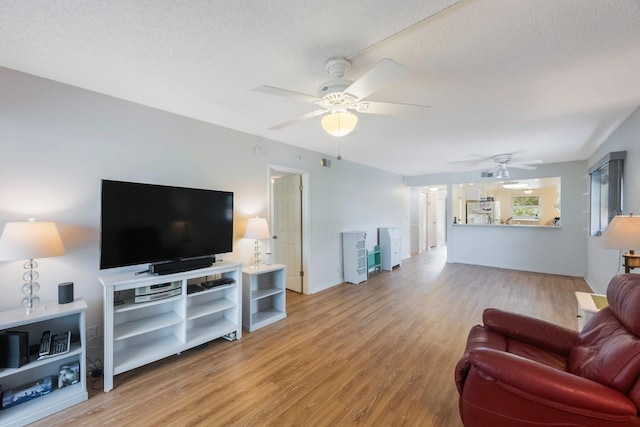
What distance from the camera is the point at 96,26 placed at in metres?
1.51

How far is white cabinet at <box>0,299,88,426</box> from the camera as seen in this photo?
174cm

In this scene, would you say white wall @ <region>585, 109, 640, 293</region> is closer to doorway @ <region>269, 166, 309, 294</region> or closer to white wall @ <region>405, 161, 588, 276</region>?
white wall @ <region>405, 161, 588, 276</region>

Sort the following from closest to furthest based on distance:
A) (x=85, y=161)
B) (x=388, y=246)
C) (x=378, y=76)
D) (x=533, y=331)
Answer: (x=378, y=76) → (x=533, y=331) → (x=85, y=161) → (x=388, y=246)

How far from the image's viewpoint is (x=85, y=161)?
2.30 m

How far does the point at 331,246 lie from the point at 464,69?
140 inches

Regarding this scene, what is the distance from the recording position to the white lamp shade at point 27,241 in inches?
68.8

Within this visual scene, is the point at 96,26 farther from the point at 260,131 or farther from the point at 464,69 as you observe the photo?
the point at 464,69

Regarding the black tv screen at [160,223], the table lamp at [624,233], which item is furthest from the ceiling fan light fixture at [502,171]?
the black tv screen at [160,223]

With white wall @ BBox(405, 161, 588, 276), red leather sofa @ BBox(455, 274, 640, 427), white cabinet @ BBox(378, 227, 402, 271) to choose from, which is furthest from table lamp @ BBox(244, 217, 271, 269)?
white wall @ BBox(405, 161, 588, 276)

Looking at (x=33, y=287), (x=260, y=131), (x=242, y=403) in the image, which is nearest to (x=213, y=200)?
(x=260, y=131)

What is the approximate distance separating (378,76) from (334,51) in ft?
1.49

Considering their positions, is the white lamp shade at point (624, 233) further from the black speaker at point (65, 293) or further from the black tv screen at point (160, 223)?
the black speaker at point (65, 293)

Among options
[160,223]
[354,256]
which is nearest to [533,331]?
[160,223]

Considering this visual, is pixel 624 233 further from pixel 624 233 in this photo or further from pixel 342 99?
pixel 342 99
